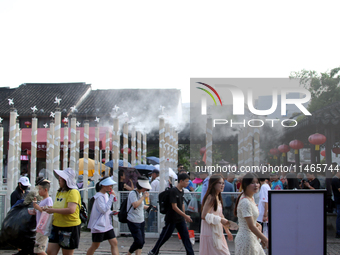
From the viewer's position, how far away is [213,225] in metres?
4.87

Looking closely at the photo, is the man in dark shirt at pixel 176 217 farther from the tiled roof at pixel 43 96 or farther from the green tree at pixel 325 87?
the tiled roof at pixel 43 96

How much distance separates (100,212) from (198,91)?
3.86 metres

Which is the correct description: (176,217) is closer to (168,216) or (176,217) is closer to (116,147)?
(168,216)

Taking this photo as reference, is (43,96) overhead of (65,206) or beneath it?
overhead

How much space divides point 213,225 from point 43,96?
40145 millimetres

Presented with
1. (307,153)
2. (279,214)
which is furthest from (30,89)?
(279,214)

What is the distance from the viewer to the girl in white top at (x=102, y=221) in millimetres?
5891

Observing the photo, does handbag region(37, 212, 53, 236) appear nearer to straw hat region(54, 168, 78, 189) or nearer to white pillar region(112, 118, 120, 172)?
straw hat region(54, 168, 78, 189)

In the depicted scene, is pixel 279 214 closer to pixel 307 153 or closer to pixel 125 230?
pixel 125 230

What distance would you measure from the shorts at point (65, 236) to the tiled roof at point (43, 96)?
3424cm

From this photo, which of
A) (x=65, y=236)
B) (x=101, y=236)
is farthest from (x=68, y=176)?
(x=101, y=236)

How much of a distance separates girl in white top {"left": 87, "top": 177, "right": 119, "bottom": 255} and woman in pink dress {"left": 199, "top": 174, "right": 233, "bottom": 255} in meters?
1.72

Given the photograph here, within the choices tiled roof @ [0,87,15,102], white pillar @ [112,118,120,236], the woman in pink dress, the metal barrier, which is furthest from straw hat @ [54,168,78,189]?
tiled roof @ [0,87,15,102]

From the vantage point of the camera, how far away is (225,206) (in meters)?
8.89
